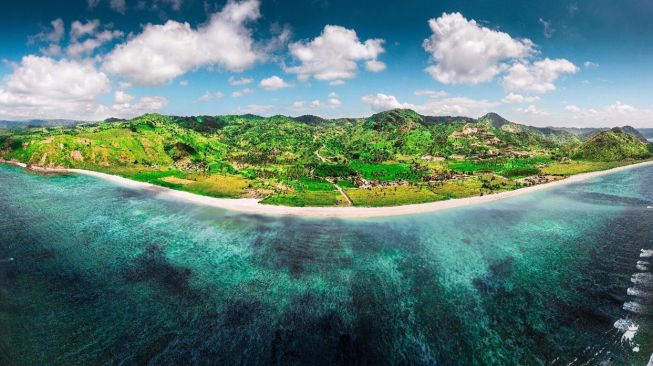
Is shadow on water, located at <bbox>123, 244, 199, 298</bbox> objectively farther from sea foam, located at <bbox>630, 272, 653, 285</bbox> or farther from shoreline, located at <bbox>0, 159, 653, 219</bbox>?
sea foam, located at <bbox>630, 272, 653, 285</bbox>

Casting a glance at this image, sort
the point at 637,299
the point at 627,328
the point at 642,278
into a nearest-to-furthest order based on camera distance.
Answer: the point at 627,328, the point at 637,299, the point at 642,278

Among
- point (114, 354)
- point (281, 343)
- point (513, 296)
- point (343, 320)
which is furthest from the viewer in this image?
point (513, 296)

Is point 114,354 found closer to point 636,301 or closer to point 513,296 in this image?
point 513,296

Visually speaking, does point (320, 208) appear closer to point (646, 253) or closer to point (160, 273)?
point (160, 273)

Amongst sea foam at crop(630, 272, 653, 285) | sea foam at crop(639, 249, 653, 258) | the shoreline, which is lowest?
sea foam at crop(630, 272, 653, 285)

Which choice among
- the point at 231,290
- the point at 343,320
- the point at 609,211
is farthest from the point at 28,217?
the point at 609,211

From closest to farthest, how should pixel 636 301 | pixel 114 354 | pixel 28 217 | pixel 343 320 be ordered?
pixel 114 354
pixel 343 320
pixel 636 301
pixel 28 217

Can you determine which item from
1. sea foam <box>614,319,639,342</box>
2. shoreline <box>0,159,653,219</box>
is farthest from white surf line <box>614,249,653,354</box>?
shoreline <box>0,159,653,219</box>

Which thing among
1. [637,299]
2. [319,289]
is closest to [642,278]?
[637,299]
